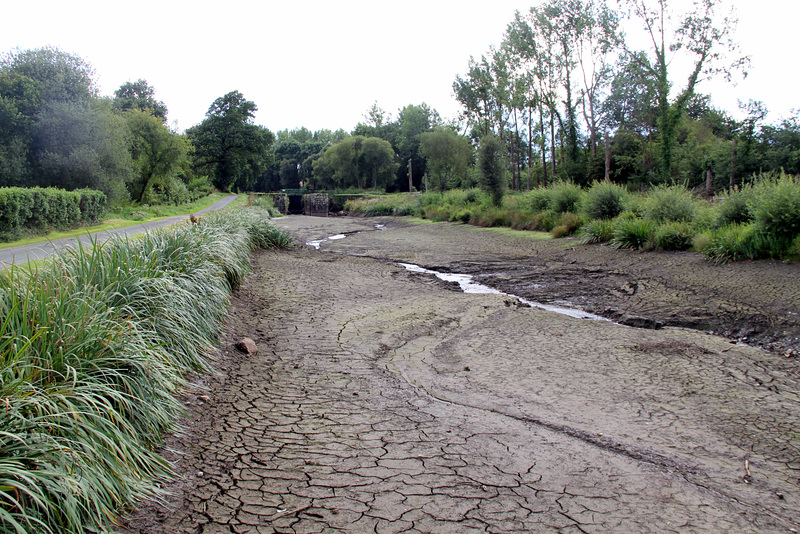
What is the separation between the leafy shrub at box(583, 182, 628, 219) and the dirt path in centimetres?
870

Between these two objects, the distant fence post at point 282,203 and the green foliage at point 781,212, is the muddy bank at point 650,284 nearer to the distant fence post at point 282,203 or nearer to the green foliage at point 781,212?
the green foliage at point 781,212

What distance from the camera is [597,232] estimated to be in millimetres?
13945

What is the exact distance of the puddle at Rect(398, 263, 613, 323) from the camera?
7.86 metres

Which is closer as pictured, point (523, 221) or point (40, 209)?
point (40, 209)

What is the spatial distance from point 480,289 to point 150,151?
32.6 metres

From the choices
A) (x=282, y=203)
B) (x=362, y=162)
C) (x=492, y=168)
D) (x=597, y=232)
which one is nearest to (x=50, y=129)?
(x=492, y=168)

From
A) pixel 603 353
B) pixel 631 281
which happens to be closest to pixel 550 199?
pixel 631 281

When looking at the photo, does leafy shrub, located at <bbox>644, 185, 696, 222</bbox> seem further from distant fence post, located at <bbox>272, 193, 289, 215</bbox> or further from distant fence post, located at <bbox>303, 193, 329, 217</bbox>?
distant fence post, located at <bbox>272, 193, 289, 215</bbox>

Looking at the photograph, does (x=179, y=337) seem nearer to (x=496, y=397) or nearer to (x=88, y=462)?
(x=88, y=462)

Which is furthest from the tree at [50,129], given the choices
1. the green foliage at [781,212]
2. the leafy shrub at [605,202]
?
the green foliage at [781,212]

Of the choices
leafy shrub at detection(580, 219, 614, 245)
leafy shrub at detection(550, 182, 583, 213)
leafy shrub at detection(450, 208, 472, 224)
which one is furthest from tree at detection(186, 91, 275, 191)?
leafy shrub at detection(580, 219, 614, 245)

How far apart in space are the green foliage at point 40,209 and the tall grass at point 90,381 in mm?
9072

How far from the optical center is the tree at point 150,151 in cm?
3356

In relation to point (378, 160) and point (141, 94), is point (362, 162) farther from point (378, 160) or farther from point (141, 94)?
point (141, 94)
